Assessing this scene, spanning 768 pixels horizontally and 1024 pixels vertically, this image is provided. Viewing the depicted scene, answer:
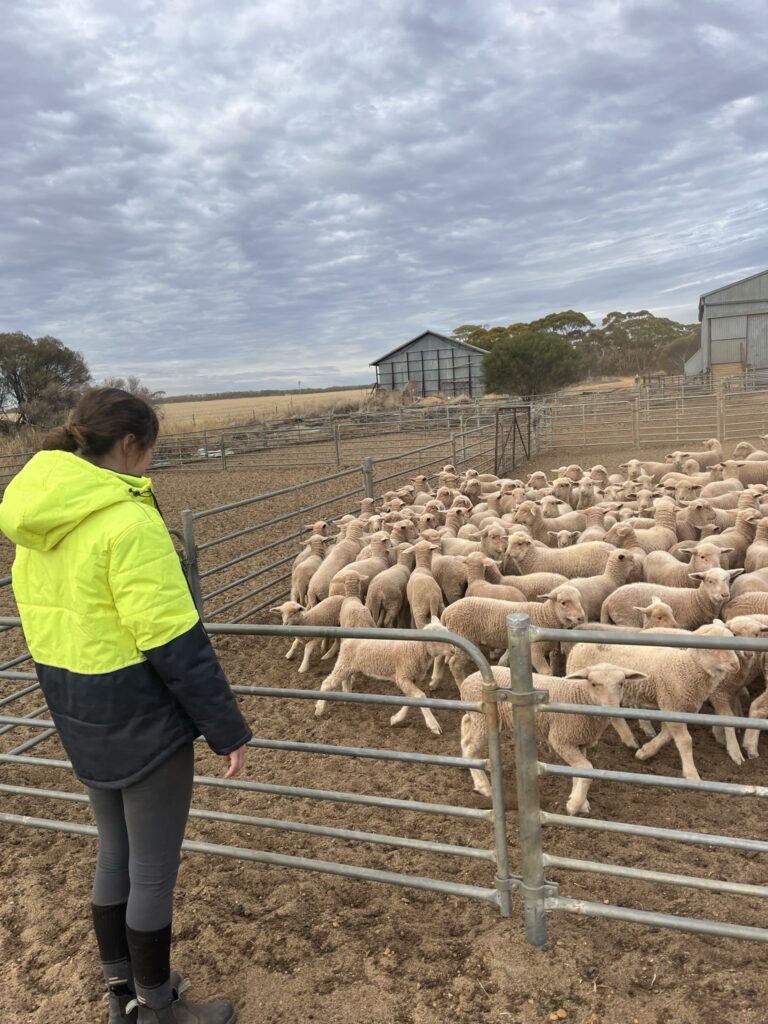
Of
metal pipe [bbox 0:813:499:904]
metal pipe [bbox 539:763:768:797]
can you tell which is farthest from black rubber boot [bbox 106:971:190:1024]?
metal pipe [bbox 539:763:768:797]

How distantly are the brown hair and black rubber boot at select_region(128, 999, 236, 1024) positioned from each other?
Result: 79.2 inches

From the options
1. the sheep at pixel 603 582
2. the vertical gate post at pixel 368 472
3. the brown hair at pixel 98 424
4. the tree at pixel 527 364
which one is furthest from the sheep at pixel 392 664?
the tree at pixel 527 364

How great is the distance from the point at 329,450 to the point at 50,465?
80.9 ft

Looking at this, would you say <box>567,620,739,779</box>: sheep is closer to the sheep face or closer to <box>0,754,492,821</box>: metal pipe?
the sheep face

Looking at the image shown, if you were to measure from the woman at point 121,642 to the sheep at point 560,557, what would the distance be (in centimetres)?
495

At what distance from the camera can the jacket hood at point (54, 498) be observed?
77.9 inches

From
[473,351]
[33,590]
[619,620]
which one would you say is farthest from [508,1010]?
[473,351]

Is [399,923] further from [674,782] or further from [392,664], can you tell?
[392,664]

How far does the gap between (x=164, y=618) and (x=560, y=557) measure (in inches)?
A: 218

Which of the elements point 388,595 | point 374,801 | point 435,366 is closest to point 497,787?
point 374,801

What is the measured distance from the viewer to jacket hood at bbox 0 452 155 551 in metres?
1.98

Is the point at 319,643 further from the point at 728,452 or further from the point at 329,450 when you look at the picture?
the point at 329,450

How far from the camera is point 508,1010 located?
2.53 metres

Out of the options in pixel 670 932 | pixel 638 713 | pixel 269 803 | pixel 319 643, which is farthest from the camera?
pixel 319 643
